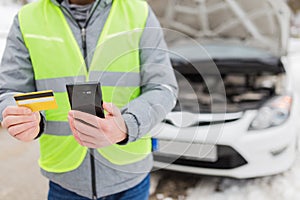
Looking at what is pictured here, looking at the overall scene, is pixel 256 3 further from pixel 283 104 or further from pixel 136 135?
pixel 136 135

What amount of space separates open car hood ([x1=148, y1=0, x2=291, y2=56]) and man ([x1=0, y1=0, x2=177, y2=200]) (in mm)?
2674

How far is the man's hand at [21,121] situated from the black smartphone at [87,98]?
12 centimetres

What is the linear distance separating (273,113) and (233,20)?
1643mm

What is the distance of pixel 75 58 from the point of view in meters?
0.89

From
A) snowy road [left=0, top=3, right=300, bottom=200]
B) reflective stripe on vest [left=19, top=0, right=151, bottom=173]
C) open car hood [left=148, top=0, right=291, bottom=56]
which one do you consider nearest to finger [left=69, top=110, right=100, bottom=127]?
reflective stripe on vest [left=19, top=0, right=151, bottom=173]

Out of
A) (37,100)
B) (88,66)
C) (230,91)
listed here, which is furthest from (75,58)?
(230,91)

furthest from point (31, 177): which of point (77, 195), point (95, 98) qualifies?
point (95, 98)

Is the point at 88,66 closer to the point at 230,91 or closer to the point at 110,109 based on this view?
the point at 110,109

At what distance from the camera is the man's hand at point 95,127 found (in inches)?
25.8

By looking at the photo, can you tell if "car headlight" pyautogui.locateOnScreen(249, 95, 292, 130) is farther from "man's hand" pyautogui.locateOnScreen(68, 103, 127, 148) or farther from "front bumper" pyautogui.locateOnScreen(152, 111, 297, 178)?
"man's hand" pyautogui.locateOnScreen(68, 103, 127, 148)

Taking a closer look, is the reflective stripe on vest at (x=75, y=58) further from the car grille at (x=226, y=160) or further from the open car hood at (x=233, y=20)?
the open car hood at (x=233, y=20)

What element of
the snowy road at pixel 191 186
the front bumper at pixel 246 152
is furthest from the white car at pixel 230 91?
the snowy road at pixel 191 186

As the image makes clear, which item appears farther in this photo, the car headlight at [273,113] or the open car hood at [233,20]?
the open car hood at [233,20]

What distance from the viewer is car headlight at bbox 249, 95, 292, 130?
2371 mm
